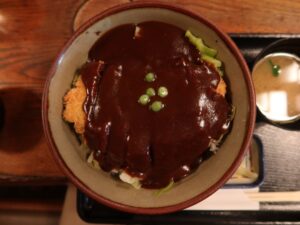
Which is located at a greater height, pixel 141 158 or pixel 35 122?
pixel 141 158

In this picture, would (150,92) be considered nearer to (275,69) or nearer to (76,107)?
(76,107)

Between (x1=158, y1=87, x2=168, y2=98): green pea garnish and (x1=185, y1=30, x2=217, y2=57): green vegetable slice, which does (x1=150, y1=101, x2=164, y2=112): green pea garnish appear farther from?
(x1=185, y1=30, x2=217, y2=57): green vegetable slice

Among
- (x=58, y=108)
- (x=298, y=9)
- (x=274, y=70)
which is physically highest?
(x=298, y=9)

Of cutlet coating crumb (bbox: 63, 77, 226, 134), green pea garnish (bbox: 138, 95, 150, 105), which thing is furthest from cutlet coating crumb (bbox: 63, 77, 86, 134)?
green pea garnish (bbox: 138, 95, 150, 105)

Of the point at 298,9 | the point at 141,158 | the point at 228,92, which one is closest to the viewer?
the point at 141,158

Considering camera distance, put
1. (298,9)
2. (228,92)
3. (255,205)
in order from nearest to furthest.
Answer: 1. (228,92)
2. (255,205)
3. (298,9)

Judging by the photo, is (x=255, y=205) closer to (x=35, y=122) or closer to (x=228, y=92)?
(x=228, y=92)

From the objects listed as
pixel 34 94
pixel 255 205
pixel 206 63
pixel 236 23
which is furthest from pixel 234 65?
pixel 34 94

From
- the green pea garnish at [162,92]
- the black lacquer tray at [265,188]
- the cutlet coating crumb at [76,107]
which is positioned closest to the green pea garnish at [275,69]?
the black lacquer tray at [265,188]
